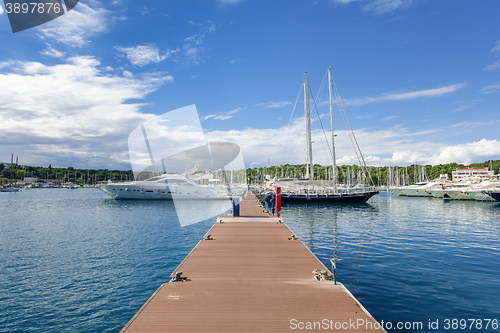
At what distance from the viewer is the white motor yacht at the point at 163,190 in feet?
177

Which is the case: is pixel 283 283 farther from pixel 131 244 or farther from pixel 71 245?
pixel 71 245

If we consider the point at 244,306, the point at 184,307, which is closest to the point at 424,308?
the point at 244,306

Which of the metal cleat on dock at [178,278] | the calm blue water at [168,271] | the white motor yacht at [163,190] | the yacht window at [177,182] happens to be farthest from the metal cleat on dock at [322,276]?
the yacht window at [177,182]

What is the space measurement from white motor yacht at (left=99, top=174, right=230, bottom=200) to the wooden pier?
150 feet

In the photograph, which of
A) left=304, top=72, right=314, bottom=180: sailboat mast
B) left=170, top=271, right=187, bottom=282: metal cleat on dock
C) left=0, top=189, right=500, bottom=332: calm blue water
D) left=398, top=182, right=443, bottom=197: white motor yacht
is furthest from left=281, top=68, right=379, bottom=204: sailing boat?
left=170, top=271, right=187, bottom=282: metal cleat on dock

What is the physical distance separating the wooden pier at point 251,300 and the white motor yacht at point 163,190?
4557 centimetres

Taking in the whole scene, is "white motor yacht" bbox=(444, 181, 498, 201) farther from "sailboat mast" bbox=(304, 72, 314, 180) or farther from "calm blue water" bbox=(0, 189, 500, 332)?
"calm blue water" bbox=(0, 189, 500, 332)

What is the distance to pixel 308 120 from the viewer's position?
44.7 metres

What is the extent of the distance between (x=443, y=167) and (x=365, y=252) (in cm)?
15477

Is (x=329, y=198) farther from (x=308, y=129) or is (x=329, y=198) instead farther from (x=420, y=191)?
(x=420, y=191)

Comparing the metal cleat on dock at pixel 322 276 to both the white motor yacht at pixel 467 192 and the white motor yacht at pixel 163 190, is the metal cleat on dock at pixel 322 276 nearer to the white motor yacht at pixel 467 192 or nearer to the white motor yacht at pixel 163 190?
the white motor yacht at pixel 163 190

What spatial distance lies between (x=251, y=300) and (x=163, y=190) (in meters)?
52.9

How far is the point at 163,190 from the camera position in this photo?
181 feet

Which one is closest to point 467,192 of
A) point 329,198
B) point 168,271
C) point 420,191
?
point 420,191
